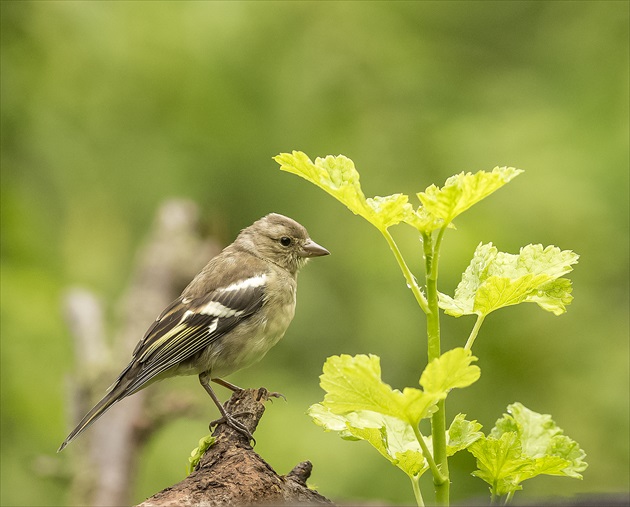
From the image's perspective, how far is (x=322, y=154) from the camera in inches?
246

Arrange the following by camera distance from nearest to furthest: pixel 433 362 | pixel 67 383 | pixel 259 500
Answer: pixel 433 362, pixel 259 500, pixel 67 383

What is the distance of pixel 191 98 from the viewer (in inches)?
255

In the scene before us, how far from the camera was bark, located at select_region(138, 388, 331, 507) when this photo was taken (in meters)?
2.12

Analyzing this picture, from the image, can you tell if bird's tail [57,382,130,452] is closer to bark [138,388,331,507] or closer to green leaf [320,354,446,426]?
bark [138,388,331,507]

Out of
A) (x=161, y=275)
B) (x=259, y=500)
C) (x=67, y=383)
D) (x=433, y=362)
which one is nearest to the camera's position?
(x=433, y=362)

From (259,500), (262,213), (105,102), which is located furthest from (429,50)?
(259,500)

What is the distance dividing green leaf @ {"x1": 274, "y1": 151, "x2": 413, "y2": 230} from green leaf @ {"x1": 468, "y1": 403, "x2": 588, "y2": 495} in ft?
1.85

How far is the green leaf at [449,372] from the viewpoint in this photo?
1.71m

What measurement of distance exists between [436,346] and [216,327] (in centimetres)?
248

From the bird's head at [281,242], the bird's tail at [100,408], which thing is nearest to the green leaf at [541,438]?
the bird's tail at [100,408]

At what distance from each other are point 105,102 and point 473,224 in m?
3.03

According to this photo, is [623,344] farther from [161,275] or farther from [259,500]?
[259,500]

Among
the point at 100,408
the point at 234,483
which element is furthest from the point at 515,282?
the point at 100,408

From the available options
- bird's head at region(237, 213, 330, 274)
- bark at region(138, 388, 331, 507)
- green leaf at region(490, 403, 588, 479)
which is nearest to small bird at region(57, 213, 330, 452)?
bird's head at region(237, 213, 330, 274)
